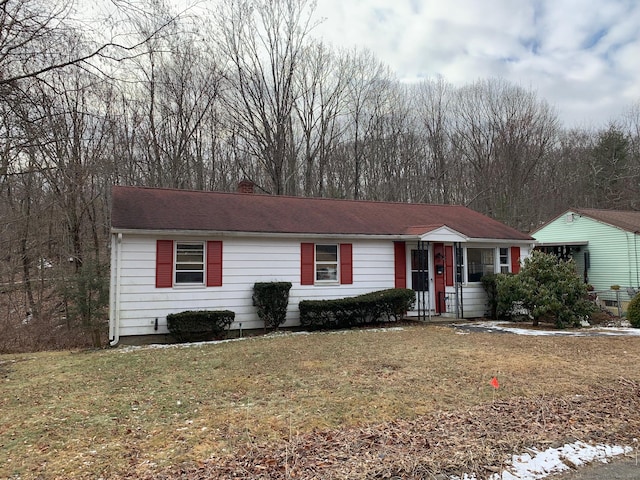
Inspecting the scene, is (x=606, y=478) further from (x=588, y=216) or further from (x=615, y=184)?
(x=615, y=184)

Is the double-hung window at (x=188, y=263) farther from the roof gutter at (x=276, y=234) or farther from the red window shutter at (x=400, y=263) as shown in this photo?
the red window shutter at (x=400, y=263)

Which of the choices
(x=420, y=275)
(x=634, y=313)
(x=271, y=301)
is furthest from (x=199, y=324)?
(x=634, y=313)

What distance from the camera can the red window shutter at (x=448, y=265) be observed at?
13.6 meters

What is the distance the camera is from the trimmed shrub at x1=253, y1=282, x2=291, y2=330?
1117 centimetres

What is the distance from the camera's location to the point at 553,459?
3.71 m

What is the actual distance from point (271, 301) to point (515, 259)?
8819 mm

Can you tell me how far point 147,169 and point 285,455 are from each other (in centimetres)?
2024

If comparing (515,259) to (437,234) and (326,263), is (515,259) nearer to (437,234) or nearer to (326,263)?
(437,234)

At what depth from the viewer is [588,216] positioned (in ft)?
62.8

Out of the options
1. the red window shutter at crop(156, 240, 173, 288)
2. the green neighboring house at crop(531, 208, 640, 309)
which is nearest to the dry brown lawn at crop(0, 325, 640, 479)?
the red window shutter at crop(156, 240, 173, 288)

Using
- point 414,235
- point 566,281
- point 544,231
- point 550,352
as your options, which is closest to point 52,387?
point 550,352

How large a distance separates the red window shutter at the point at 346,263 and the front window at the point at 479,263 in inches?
165

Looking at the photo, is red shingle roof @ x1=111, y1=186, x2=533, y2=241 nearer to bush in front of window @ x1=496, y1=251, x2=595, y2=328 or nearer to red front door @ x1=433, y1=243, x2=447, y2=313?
red front door @ x1=433, y1=243, x2=447, y2=313

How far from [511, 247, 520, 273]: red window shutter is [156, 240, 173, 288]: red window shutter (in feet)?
36.3
